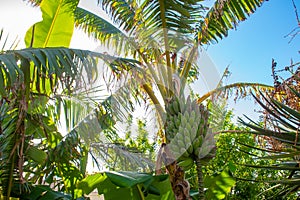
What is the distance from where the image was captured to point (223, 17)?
4836 millimetres

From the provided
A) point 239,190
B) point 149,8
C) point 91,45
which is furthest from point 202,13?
point 239,190

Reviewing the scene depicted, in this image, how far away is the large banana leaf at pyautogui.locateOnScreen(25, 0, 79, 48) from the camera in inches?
154

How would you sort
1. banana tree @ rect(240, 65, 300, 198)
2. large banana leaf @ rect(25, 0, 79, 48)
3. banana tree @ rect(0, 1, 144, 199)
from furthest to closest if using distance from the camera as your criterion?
large banana leaf @ rect(25, 0, 79, 48) < banana tree @ rect(0, 1, 144, 199) < banana tree @ rect(240, 65, 300, 198)

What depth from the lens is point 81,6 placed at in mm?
5453

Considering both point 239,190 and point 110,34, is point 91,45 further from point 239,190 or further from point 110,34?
point 239,190

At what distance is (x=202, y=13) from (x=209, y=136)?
237cm

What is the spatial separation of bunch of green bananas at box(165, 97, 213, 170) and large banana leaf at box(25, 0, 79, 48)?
1.50 meters

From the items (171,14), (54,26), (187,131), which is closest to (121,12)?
(171,14)

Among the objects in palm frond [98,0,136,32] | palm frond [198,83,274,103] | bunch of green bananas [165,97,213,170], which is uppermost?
palm frond [98,0,136,32]

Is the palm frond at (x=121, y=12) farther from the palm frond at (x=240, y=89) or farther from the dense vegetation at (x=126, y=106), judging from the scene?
the palm frond at (x=240, y=89)

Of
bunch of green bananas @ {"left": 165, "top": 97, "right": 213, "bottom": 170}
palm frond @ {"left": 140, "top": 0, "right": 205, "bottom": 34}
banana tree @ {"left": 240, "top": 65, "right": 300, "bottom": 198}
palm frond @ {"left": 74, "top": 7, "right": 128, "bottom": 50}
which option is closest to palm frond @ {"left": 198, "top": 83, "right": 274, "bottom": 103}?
palm frond @ {"left": 140, "top": 0, "right": 205, "bottom": 34}

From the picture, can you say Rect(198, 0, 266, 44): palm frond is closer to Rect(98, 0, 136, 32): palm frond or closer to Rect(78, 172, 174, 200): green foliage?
Rect(98, 0, 136, 32): palm frond

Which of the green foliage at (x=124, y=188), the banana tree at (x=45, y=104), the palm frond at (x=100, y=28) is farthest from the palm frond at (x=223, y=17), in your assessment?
the green foliage at (x=124, y=188)

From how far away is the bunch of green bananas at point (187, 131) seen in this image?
2826 millimetres
